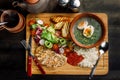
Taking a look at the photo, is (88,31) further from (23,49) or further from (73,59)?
(23,49)

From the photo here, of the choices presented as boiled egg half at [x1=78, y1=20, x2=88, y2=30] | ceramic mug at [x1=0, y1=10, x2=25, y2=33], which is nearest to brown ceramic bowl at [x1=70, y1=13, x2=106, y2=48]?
boiled egg half at [x1=78, y1=20, x2=88, y2=30]

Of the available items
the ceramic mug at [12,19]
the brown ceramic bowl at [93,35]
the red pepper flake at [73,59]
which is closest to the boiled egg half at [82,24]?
the brown ceramic bowl at [93,35]

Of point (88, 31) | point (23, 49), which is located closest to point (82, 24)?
point (88, 31)

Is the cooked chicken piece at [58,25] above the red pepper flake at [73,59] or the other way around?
above

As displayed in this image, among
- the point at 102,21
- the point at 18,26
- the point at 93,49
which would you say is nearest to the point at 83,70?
the point at 93,49

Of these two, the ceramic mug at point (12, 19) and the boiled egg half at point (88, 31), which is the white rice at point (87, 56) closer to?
the boiled egg half at point (88, 31)
